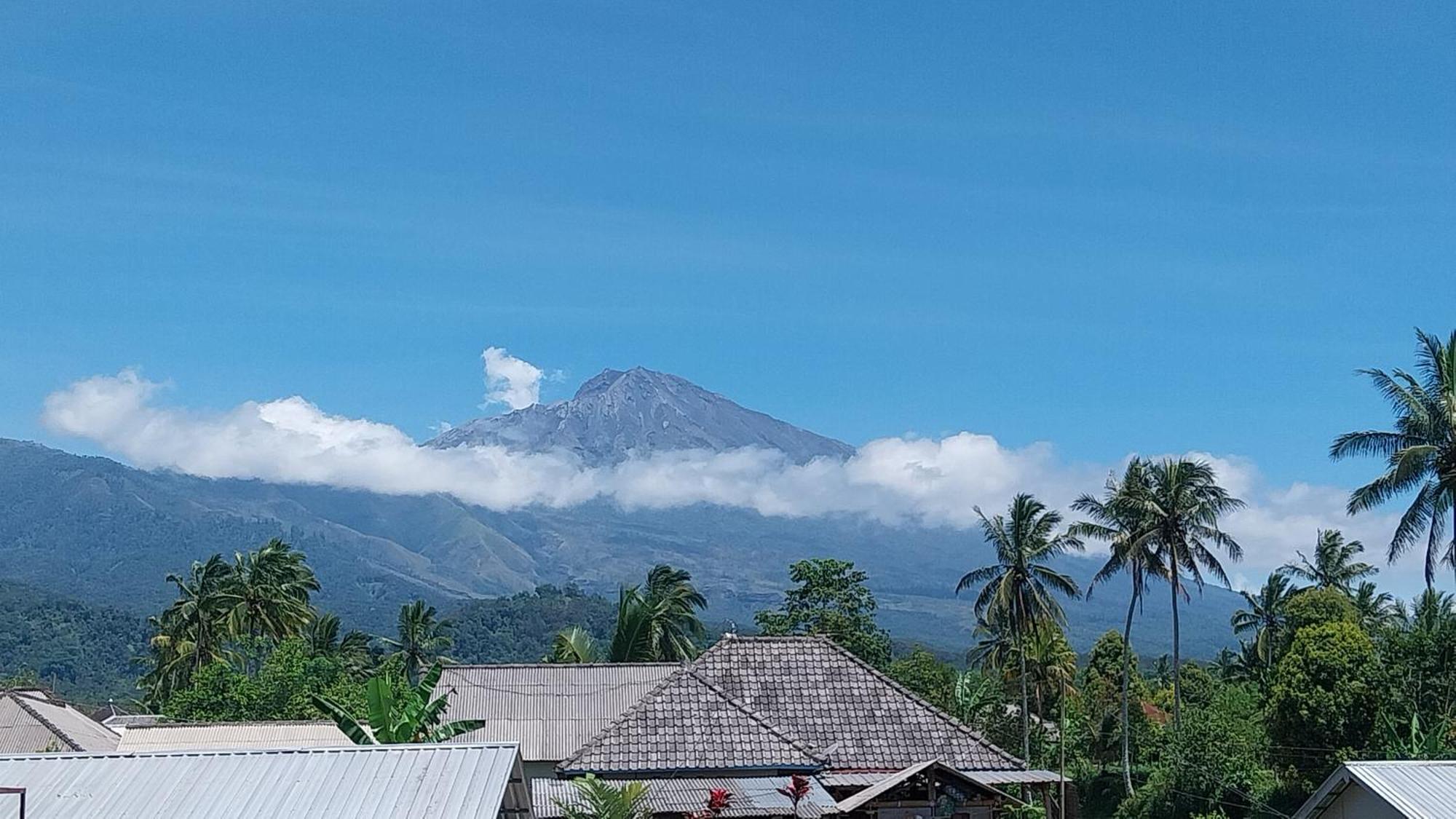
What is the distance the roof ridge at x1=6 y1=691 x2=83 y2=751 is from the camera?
3892 cm

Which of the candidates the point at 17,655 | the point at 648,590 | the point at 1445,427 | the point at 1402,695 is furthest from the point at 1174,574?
the point at 17,655

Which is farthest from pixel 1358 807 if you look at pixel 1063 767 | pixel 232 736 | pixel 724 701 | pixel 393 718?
pixel 232 736

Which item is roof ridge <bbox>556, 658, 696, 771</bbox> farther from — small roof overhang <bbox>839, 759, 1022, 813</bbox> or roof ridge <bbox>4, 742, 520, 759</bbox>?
roof ridge <bbox>4, 742, 520, 759</bbox>

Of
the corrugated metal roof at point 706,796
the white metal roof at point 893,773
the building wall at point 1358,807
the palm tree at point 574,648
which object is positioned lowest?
the corrugated metal roof at point 706,796

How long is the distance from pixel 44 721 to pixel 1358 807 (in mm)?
35362

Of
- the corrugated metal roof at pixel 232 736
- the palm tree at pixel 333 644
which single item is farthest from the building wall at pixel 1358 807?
the palm tree at pixel 333 644

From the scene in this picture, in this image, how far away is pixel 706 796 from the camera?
26656 millimetres

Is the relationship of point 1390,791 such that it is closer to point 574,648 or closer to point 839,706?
point 839,706

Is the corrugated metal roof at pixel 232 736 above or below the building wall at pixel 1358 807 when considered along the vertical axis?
below

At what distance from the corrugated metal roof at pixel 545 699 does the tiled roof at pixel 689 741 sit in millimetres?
7825

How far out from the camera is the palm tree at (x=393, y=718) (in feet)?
84.7

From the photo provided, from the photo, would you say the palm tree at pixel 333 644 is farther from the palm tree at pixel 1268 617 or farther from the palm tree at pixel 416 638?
the palm tree at pixel 1268 617

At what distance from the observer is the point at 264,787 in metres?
15.8

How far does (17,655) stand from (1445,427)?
184m
